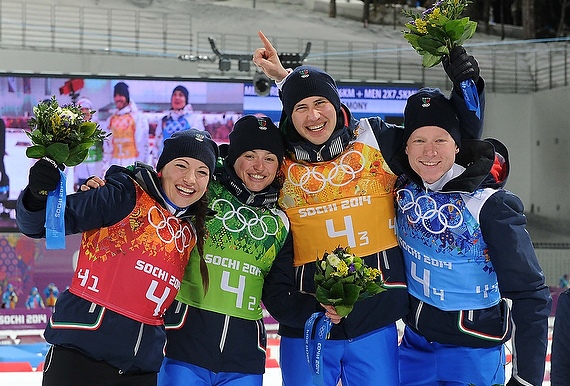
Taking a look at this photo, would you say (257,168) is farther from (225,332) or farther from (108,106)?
(108,106)

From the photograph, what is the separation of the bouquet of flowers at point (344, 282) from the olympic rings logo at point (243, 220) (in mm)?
468

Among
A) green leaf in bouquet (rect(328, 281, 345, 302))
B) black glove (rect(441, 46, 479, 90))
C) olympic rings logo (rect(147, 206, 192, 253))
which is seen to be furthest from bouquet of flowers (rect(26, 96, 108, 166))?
black glove (rect(441, 46, 479, 90))

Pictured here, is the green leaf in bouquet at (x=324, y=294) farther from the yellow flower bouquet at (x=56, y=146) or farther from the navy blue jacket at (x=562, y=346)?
the yellow flower bouquet at (x=56, y=146)

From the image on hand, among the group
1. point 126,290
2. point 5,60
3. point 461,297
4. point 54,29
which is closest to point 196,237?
point 126,290

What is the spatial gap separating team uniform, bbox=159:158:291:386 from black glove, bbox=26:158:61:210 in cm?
80

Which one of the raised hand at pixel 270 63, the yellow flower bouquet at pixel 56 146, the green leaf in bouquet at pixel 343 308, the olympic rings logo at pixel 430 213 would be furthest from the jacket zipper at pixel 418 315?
the yellow flower bouquet at pixel 56 146

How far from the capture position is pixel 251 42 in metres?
18.4

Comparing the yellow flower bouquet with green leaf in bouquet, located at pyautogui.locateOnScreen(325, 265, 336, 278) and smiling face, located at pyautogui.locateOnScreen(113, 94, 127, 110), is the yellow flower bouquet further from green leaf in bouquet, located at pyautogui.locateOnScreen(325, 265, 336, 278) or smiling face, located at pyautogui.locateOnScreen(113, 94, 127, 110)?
smiling face, located at pyautogui.locateOnScreen(113, 94, 127, 110)

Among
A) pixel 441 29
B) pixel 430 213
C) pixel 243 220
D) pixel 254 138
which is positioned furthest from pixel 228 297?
pixel 441 29

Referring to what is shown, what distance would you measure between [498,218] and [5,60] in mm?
13441

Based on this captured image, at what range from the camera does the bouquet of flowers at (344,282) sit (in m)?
2.76

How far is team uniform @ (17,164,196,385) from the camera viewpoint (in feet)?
9.07

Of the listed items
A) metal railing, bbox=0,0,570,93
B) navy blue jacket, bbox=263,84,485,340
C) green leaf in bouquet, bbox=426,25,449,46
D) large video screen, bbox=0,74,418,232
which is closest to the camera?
green leaf in bouquet, bbox=426,25,449,46

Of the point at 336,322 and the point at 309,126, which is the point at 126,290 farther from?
the point at 309,126
